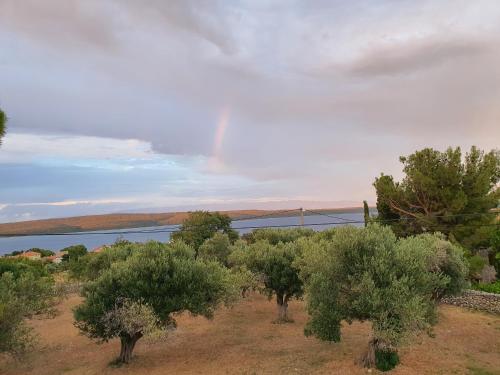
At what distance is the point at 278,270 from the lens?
26.5 meters

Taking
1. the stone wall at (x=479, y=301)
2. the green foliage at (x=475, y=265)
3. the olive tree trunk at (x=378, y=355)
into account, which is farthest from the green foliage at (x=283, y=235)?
the olive tree trunk at (x=378, y=355)

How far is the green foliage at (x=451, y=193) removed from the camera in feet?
136

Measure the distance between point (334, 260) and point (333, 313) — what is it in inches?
97.0

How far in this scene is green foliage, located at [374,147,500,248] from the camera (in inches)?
1635

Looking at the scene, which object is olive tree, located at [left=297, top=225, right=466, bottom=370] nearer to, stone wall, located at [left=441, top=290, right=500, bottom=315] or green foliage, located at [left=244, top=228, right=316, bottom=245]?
stone wall, located at [left=441, top=290, right=500, bottom=315]

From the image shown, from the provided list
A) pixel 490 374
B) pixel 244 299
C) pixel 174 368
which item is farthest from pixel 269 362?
pixel 244 299

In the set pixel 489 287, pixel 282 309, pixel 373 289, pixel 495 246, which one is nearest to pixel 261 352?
pixel 282 309

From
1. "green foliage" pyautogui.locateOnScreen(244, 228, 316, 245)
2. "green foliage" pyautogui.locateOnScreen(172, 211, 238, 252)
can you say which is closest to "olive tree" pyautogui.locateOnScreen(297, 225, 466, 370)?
"green foliage" pyautogui.locateOnScreen(244, 228, 316, 245)

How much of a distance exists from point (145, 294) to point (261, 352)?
7666 millimetres

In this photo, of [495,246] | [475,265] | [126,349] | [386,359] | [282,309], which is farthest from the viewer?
[495,246]

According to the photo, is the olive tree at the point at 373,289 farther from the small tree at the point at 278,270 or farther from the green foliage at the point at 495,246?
the green foliage at the point at 495,246

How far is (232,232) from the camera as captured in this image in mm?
69938

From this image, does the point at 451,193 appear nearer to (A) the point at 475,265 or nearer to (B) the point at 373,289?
(A) the point at 475,265

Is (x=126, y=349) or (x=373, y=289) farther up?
(x=373, y=289)
